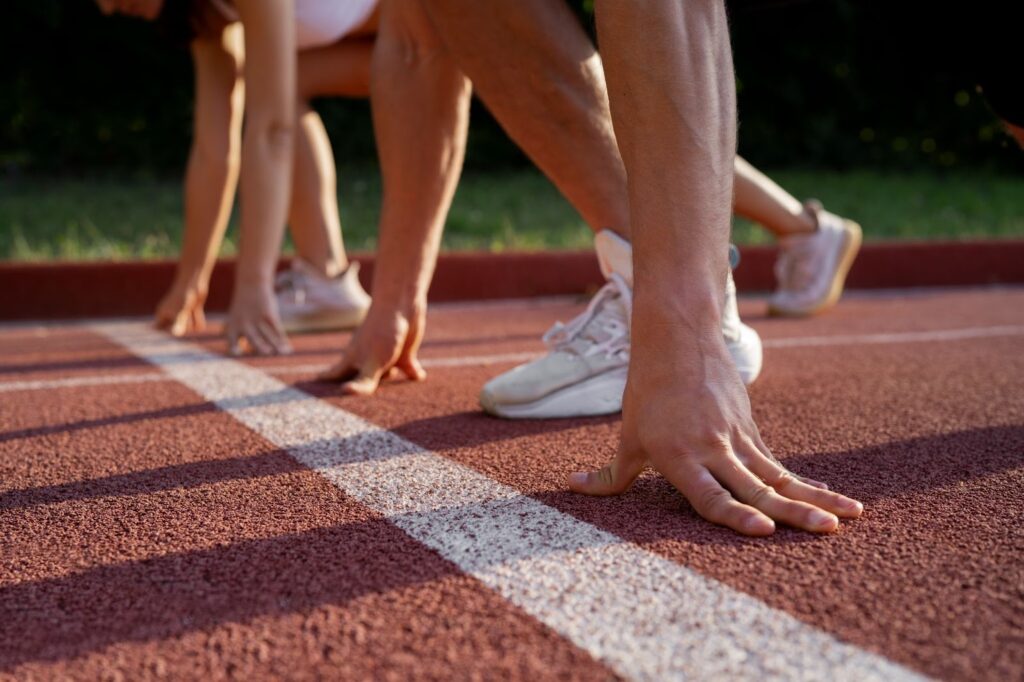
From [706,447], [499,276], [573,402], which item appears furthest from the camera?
[499,276]

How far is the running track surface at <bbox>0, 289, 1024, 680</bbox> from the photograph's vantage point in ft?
3.68

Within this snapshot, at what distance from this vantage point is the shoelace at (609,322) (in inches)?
93.0

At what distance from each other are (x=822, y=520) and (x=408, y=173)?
1.62 meters

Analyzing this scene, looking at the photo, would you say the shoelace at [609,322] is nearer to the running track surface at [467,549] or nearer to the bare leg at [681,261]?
the running track surface at [467,549]

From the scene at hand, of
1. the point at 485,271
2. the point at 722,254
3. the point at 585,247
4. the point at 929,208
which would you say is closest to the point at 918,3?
the point at 722,254

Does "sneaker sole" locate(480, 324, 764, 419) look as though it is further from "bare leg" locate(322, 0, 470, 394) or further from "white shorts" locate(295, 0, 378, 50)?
"white shorts" locate(295, 0, 378, 50)

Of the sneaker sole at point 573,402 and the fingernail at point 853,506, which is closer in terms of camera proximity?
the fingernail at point 853,506

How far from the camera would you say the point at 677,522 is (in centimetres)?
155

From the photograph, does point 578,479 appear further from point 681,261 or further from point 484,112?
point 484,112

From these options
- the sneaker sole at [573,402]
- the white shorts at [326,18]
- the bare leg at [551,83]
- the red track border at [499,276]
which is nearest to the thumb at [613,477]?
the sneaker sole at [573,402]

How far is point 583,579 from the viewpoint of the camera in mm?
1307

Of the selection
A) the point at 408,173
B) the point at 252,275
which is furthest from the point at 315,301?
the point at 408,173

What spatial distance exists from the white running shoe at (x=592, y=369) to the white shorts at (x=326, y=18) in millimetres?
2257

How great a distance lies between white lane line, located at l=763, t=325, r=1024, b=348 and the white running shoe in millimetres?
1421
